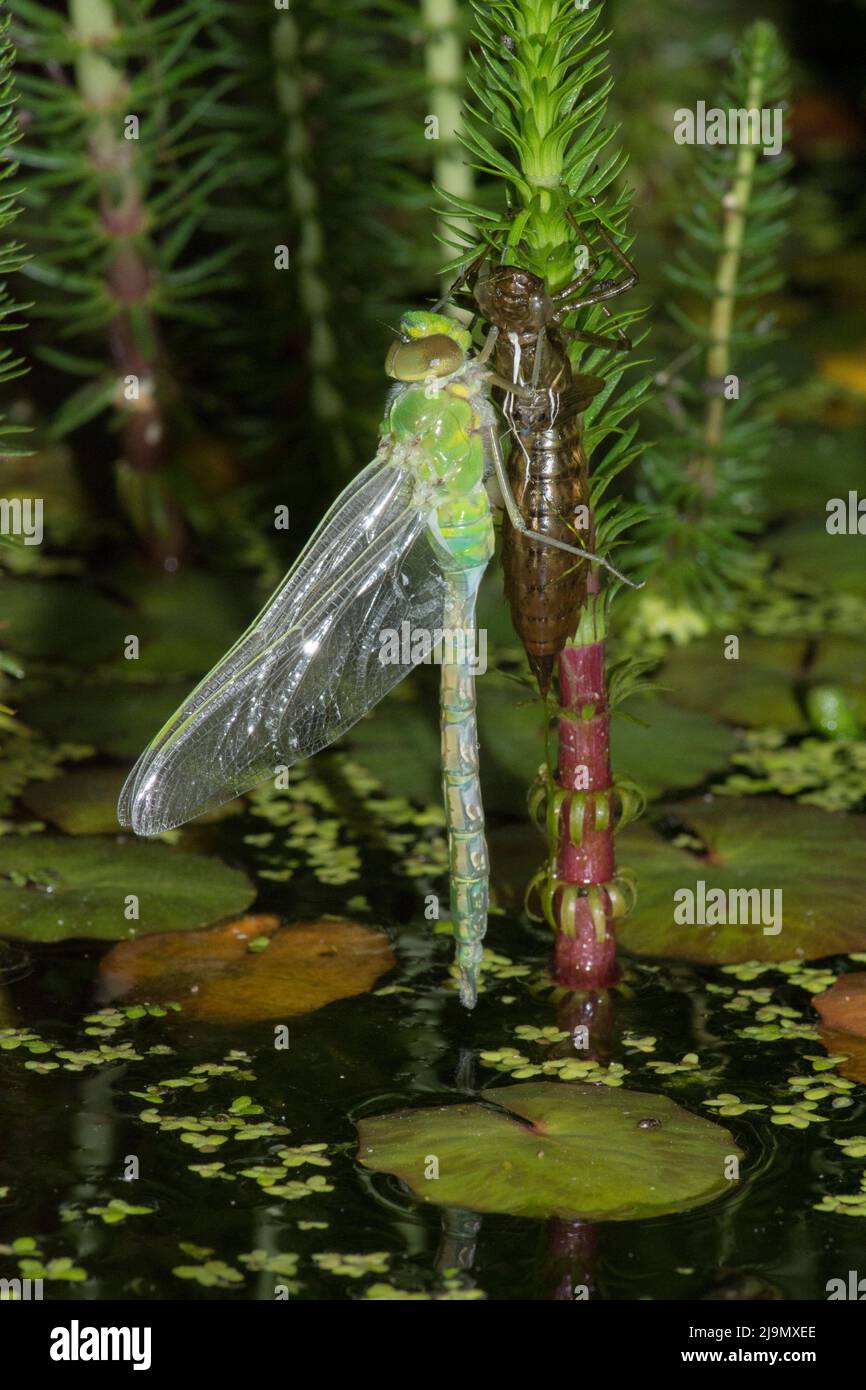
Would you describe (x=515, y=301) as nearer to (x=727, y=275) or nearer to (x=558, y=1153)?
(x=558, y=1153)

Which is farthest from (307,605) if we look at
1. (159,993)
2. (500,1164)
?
(500,1164)

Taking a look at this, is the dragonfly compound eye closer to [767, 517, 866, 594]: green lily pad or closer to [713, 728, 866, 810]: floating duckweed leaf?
[713, 728, 866, 810]: floating duckweed leaf

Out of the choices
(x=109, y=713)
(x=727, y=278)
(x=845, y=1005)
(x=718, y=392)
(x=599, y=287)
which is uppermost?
(x=727, y=278)

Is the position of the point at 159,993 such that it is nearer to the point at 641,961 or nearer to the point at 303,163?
the point at 641,961

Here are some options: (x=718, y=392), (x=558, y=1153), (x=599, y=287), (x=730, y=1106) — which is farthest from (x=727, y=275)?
(x=558, y=1153)

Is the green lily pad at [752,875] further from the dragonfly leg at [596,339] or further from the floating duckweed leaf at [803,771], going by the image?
the dragonfly leg at [596,339]

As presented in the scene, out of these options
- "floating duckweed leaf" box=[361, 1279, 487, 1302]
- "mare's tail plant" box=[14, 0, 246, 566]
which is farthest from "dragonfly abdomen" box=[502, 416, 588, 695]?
"mare's tail plant" box=[14, 0, 246, 566]
